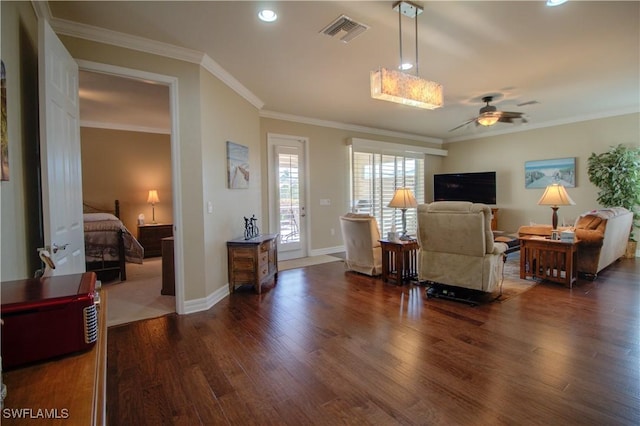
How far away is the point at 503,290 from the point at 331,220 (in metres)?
3.45

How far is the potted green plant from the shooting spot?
536cm

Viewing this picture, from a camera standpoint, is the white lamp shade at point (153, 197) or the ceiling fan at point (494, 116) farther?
the white lamp shade at point (153, 197)

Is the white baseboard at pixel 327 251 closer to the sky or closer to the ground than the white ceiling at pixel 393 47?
closer to the ground

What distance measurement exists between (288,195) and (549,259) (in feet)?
13.4

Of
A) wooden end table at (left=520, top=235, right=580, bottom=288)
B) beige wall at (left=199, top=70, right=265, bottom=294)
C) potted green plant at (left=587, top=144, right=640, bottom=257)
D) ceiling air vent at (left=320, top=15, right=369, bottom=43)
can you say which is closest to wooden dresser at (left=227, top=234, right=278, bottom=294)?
beige wall at (left=199, top=70, right=265, bottom=294)

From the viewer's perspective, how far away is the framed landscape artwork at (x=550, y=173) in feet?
21.0

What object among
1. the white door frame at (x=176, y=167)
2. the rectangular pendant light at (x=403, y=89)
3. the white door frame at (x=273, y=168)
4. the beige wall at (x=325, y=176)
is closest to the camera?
the rectangular pendant light at (x=403, y=89)

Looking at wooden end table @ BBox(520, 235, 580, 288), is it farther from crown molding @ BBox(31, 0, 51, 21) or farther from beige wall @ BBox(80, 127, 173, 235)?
Answer: beige wall @ BBox(80, 127, 173, 235)

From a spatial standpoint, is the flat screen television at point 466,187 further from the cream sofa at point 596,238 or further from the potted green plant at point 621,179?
the cream sofa at point 596,238

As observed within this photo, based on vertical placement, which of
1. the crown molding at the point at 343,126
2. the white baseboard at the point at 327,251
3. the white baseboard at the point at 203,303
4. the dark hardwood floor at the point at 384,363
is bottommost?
the dark hardwood floor at the point at 384,363

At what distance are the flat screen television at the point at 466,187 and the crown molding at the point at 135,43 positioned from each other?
20.2ft

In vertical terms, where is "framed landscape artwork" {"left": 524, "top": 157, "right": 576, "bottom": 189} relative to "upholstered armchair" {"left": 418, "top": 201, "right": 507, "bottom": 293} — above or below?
above

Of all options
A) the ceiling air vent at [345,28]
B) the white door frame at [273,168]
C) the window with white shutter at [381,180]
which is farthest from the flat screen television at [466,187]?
the ceiling air vent at [345,28]

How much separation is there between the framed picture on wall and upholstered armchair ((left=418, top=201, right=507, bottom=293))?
233 cm
